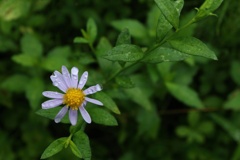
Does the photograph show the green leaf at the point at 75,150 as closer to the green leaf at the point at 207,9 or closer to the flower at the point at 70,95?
the flower at the point at 70,95

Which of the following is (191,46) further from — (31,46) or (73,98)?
(31,46)

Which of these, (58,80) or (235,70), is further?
(235,70)

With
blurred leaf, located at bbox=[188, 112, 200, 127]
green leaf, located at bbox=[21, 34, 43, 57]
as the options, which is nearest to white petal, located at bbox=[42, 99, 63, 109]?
green leaf, located at bbox=[21, 34, 43, 57]

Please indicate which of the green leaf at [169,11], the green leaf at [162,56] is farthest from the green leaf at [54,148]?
the green leaf at [169,11]

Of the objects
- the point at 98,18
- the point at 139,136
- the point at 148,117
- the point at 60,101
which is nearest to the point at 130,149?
the point at 139,136

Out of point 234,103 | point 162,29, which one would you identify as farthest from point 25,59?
point 234,103
